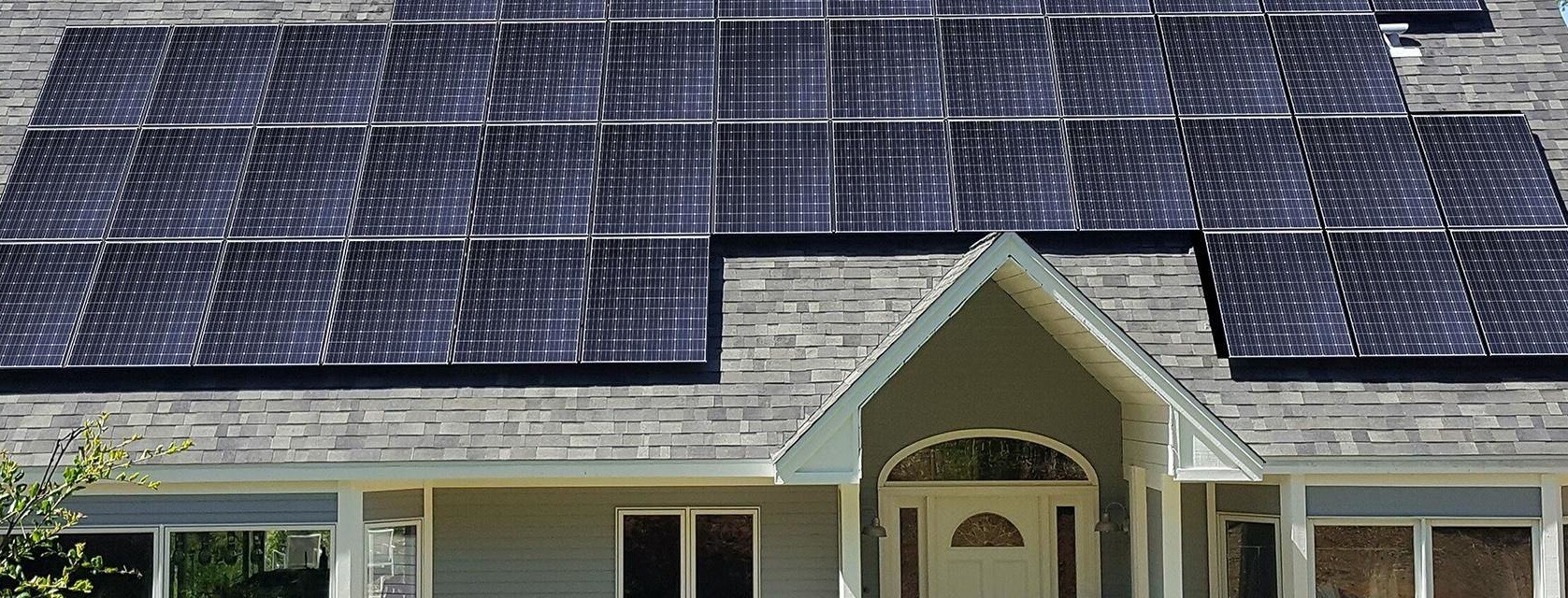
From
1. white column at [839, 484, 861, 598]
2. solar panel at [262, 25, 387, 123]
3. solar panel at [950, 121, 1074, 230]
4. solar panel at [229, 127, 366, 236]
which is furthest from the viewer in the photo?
solar panel at [262, 25, 387, 123]

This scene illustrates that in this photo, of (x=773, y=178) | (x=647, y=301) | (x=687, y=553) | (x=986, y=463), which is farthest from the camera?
(x=773, y=178)

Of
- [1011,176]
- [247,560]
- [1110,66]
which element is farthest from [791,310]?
[247,560]

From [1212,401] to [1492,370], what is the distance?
2.54 metres

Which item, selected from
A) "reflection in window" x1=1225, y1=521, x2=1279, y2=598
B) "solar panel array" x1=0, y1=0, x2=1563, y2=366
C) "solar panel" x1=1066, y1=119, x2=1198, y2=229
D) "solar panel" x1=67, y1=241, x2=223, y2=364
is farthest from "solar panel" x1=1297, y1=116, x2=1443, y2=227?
"solar panel" x1=67, y1=241, x2=223, y2=364

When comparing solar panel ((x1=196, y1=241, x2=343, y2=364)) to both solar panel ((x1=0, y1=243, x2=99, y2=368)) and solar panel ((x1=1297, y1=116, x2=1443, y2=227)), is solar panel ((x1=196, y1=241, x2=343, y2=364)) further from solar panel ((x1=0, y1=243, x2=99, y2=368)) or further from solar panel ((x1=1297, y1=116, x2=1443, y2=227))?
solar panel ((x1=1297, y1=116, x2=1443, y2=227))

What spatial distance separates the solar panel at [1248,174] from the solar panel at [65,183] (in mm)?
10128

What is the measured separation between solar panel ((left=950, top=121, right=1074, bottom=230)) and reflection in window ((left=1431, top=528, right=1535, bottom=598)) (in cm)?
420

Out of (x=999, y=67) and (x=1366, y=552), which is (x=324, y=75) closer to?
(x=999, y=67)

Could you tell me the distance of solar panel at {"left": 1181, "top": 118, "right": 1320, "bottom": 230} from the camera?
14.2 metres

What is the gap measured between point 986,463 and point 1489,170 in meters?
5.47


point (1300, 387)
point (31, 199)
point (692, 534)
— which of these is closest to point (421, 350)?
point (692, 534)

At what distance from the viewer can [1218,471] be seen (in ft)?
40.0

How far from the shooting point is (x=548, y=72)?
1568 centimetres

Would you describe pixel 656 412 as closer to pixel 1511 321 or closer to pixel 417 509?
pixel 417 509
